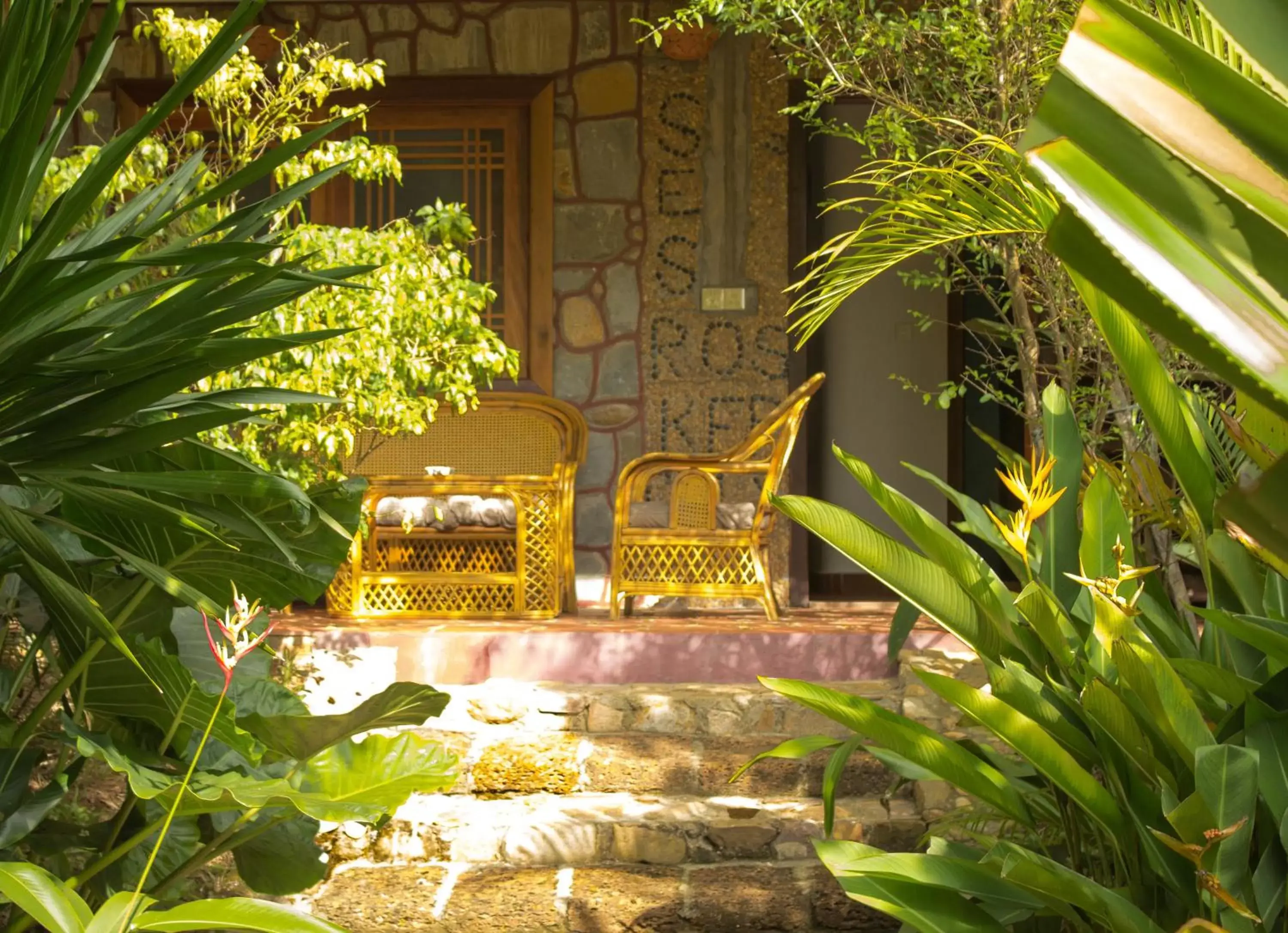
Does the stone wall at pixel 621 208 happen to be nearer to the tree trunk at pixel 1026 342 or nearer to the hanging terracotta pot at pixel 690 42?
the hanging terracotta pot at pixel 690 42

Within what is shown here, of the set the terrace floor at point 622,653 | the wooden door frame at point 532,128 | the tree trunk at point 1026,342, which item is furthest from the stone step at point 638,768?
the wooden door frame at point 532,128

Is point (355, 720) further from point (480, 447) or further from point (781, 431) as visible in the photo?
point (480, 447)

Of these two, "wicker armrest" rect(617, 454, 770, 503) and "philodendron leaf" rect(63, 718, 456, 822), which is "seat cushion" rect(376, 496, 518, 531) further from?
"philodendron leaf" rect(63, 718, 456, 822)

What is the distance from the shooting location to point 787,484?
6.11m

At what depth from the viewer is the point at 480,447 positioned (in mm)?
6020

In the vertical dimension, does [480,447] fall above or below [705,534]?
above

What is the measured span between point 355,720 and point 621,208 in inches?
179

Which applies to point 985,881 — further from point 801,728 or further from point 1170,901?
point 801,728

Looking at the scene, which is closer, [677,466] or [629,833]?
[629,833]


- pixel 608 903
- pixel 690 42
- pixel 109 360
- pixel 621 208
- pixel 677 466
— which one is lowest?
pixel 608 903

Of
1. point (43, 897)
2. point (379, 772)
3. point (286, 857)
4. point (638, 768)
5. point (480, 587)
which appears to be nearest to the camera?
point (43, 897)

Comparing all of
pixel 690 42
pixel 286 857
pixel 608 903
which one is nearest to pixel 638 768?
pixel 608 903

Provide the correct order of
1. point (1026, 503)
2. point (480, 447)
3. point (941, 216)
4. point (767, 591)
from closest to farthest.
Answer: point (1026, 503)
point (941, 216)
point (767, 591)
point (480, 447)

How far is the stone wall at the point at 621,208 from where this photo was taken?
6.03 m
